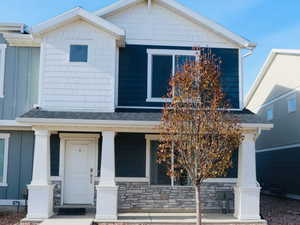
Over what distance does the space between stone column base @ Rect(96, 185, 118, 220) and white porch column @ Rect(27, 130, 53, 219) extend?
142 cm

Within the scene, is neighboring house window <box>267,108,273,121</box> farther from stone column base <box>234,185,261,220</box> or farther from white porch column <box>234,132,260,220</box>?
stone column base <box>234,185,261,220</box>

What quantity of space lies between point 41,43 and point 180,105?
564cm

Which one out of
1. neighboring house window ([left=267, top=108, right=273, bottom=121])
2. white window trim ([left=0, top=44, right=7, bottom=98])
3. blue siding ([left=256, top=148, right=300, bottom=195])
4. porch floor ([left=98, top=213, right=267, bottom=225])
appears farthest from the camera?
neighboring house window ([left=267, top=108, right=273, bottom=121])

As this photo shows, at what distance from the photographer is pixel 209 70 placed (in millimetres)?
8414

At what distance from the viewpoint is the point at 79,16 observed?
11.5m

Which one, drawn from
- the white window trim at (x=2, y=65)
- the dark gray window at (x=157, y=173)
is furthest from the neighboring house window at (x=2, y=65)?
the dark gray window at (x=157, y=173)

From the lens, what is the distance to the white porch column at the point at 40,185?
33.4 feet

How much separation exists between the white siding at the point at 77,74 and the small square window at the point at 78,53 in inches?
4.5

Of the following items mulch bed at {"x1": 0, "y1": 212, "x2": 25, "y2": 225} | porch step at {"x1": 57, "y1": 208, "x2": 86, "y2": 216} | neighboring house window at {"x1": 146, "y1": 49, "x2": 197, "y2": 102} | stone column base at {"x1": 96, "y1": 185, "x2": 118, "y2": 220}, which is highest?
neighboring house window at {"x1": 146, "y1": 49, "x2": 197, "y2": 102}

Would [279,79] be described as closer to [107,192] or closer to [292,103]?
[292,103]

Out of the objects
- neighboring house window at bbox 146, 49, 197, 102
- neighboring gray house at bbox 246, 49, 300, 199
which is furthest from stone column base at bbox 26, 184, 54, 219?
neighboring gray house at bbox 246, 49, 300, 199

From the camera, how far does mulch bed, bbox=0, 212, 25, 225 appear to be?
34.6 ft

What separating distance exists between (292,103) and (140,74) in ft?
27.6

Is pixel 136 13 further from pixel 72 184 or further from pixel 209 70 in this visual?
pixel 72 184
